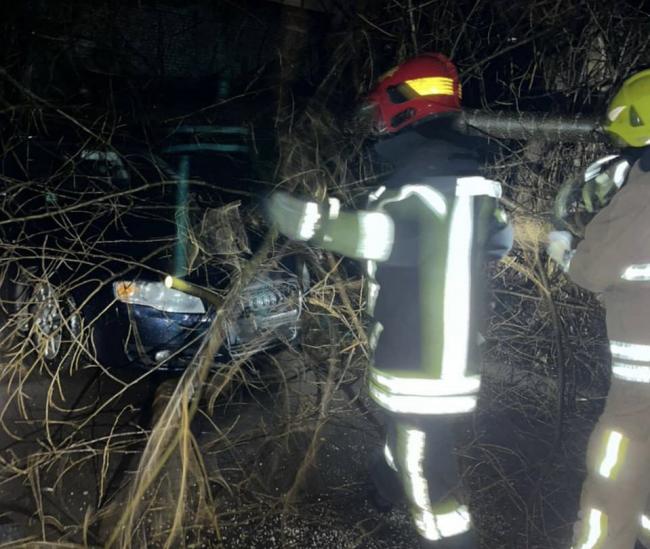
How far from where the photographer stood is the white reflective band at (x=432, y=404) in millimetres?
2375

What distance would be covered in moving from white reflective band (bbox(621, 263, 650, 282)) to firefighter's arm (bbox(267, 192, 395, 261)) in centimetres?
101

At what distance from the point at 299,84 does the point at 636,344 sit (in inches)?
128

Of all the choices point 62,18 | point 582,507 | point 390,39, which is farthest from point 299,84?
point 582,507

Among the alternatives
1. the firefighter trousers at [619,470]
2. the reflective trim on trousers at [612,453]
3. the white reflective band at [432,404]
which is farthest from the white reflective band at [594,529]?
the white reflective band at [432,404]

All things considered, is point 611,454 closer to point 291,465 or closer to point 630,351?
point 630,351

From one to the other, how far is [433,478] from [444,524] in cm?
22

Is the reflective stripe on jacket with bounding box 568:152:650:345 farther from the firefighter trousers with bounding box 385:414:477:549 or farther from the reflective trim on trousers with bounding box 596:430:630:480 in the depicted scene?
the firefighter trousers with bounding box 385:414:477:549

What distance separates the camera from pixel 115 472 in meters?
3.13

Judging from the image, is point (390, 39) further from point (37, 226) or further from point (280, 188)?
point (37, 226)

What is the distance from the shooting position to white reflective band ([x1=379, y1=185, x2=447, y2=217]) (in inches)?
87.2

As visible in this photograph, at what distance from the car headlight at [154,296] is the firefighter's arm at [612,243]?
2471 millimetres

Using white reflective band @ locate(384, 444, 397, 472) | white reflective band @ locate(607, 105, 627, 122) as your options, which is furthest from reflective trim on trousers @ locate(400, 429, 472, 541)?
white reflective band @ locate(607, 105, 627, 122)

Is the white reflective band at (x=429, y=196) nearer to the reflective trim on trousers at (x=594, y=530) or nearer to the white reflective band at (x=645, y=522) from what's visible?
the reflective trim on trousers at (x=594, y=530)

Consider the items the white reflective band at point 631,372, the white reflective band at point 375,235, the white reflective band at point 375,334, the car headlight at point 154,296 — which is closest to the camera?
the white reflective band at point 375,235
